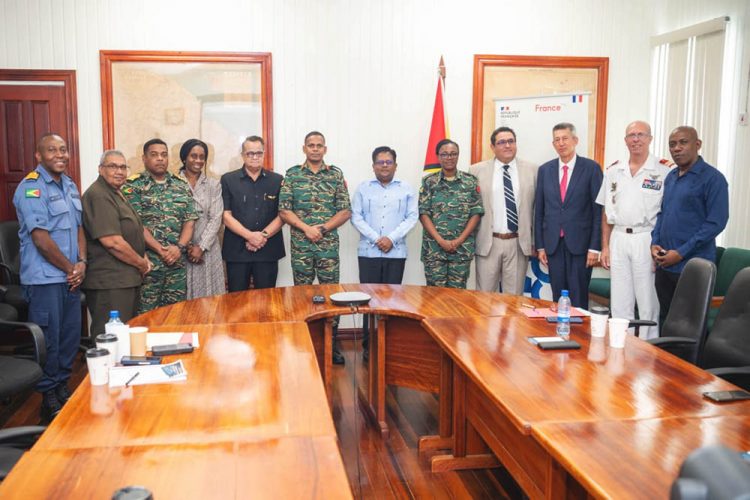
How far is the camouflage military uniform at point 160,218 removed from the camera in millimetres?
4234

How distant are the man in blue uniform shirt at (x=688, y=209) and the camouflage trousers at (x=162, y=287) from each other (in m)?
3.19

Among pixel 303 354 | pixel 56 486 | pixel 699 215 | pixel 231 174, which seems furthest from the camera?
pixel 231 174

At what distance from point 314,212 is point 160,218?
1080mm

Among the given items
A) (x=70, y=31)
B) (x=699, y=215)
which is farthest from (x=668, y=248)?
(x=70, y=31)

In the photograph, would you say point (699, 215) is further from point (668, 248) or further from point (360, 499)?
point (360, 499)

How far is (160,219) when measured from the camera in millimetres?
4254

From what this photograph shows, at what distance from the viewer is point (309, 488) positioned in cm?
131

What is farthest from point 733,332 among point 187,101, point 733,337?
point 187,101

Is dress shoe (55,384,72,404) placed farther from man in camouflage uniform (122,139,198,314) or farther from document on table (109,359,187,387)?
document on table (109,359,187,387)

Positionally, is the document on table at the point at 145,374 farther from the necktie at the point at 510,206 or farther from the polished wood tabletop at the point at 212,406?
the necktie at the point at 510,206

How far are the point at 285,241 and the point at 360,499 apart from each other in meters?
3.07

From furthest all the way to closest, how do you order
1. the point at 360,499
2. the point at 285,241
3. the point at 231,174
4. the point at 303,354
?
the point at 285,241 → the point at 231,174 → the point at 360,499 → the point at 303,354

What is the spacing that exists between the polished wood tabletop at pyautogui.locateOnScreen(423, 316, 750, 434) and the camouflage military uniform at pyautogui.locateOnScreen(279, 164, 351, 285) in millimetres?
2096

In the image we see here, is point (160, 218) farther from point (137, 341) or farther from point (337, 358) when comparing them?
point (137, 341)
